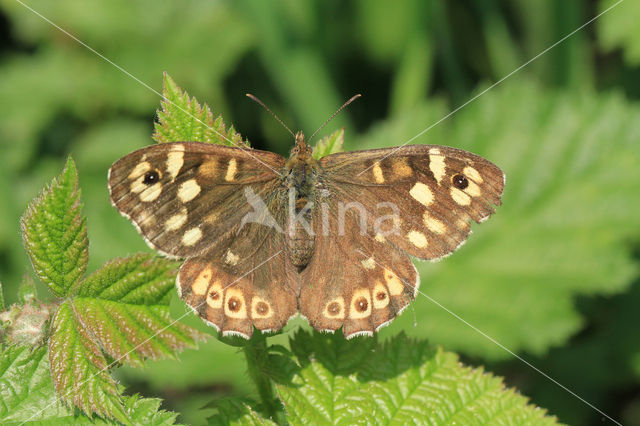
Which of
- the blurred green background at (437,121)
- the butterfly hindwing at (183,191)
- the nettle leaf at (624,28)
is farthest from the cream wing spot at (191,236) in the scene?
the nettle leaf at (624,28)

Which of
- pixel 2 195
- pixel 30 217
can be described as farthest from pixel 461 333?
pixel 2 195

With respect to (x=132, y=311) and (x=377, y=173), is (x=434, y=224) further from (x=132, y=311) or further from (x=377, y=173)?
(x=132, y=311)

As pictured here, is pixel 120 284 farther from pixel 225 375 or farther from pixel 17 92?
pixel 17 92

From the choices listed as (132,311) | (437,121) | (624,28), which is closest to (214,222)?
(132,311)

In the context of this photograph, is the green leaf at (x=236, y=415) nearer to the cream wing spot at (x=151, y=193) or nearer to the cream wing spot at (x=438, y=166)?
the cream wing spot at (x=151, y=193)

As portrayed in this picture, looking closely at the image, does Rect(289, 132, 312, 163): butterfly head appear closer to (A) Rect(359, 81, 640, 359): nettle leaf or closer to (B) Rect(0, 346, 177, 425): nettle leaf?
(B) Rect(0, 346, 177, 425): nettle leaf

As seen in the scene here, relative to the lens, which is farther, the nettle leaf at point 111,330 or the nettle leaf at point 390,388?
the nettle leaf at point 390,388

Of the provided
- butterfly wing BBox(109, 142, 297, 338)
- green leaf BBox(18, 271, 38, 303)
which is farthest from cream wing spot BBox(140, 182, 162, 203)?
green leaf BBox(18, 271, 38, 303)

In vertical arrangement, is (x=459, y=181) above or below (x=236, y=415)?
above
